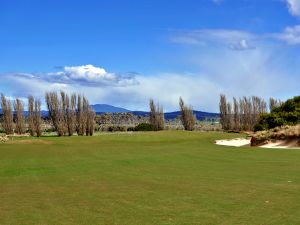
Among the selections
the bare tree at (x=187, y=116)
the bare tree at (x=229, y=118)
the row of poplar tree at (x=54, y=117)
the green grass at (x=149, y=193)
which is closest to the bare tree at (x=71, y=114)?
the row of poplar tree at (x=54, y=117)

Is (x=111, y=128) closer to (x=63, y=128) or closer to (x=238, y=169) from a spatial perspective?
(x=63, y=128)

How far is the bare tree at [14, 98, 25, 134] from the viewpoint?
256 feet

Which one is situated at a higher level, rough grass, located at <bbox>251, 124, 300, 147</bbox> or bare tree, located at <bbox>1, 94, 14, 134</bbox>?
bare tree, located at <bbox>1, 94, 14, 134</bbox>

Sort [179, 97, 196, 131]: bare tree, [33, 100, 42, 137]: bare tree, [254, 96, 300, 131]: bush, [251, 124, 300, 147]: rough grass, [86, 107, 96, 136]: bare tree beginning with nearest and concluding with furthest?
1. [251, 124, 300, 147]: rough grass
2. [254, 96, 300, 131]: bush
3. [33, 100, 42, 137]: bare tree
4. [86, 107, 96, 136]: bare tree
5. [179, 97, 196, 131]: bare tree

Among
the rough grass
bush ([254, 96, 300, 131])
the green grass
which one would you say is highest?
bush ([254, 96, 300, 131])

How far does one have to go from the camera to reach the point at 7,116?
77562mm

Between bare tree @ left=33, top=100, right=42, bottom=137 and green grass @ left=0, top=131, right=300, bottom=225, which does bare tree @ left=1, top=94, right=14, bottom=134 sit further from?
green grass @ left=0, top=131, right=300, bottom=225

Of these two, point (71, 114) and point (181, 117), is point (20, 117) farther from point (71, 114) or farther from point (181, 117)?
point (181, 117)

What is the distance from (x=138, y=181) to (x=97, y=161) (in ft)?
27.0

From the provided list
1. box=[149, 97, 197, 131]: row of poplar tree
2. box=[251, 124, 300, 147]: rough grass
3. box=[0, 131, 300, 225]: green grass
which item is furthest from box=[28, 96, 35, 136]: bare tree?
box=[0, 131, 300, 225]: green grass

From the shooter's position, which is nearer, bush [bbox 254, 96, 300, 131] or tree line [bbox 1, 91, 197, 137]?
bush [bbox 254, 96, 300, 131]

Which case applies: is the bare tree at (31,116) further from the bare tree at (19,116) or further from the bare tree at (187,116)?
the bare tree at (187,116)

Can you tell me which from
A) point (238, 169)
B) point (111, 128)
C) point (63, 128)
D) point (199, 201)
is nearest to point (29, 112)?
point (63, 128)

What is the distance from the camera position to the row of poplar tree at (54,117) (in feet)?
254
